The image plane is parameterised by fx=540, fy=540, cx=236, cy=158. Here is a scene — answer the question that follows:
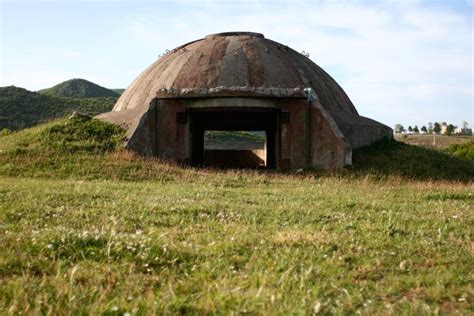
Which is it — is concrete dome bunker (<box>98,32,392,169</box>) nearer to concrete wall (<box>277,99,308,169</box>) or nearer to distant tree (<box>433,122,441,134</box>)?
concrete wall (<box>277,99,308,169</box>)

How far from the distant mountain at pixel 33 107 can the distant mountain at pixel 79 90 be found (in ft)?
66.6

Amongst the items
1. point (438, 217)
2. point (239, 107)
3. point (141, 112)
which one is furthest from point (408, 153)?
point (438, 217)

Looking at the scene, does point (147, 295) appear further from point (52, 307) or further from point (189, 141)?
point (189, 141)

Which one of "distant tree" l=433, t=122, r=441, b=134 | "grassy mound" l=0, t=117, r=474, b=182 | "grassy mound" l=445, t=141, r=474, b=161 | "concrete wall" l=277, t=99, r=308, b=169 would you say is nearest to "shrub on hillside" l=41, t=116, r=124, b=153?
"grassy mound" l=0, t=117, r=474, b=182

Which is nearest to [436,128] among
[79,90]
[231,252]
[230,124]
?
[79,90]

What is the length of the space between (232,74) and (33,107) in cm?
3176

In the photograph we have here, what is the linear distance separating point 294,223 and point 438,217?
2.11 metres

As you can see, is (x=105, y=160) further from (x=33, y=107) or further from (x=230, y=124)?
(x=33, y=107)

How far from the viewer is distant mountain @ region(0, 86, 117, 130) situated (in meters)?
41.8

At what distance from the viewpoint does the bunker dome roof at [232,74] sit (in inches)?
667

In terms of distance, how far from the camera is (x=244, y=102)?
16.8 m

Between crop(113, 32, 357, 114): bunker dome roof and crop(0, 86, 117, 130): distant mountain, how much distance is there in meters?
22.5

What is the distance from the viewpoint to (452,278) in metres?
4.20

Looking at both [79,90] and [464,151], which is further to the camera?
[79,90]
